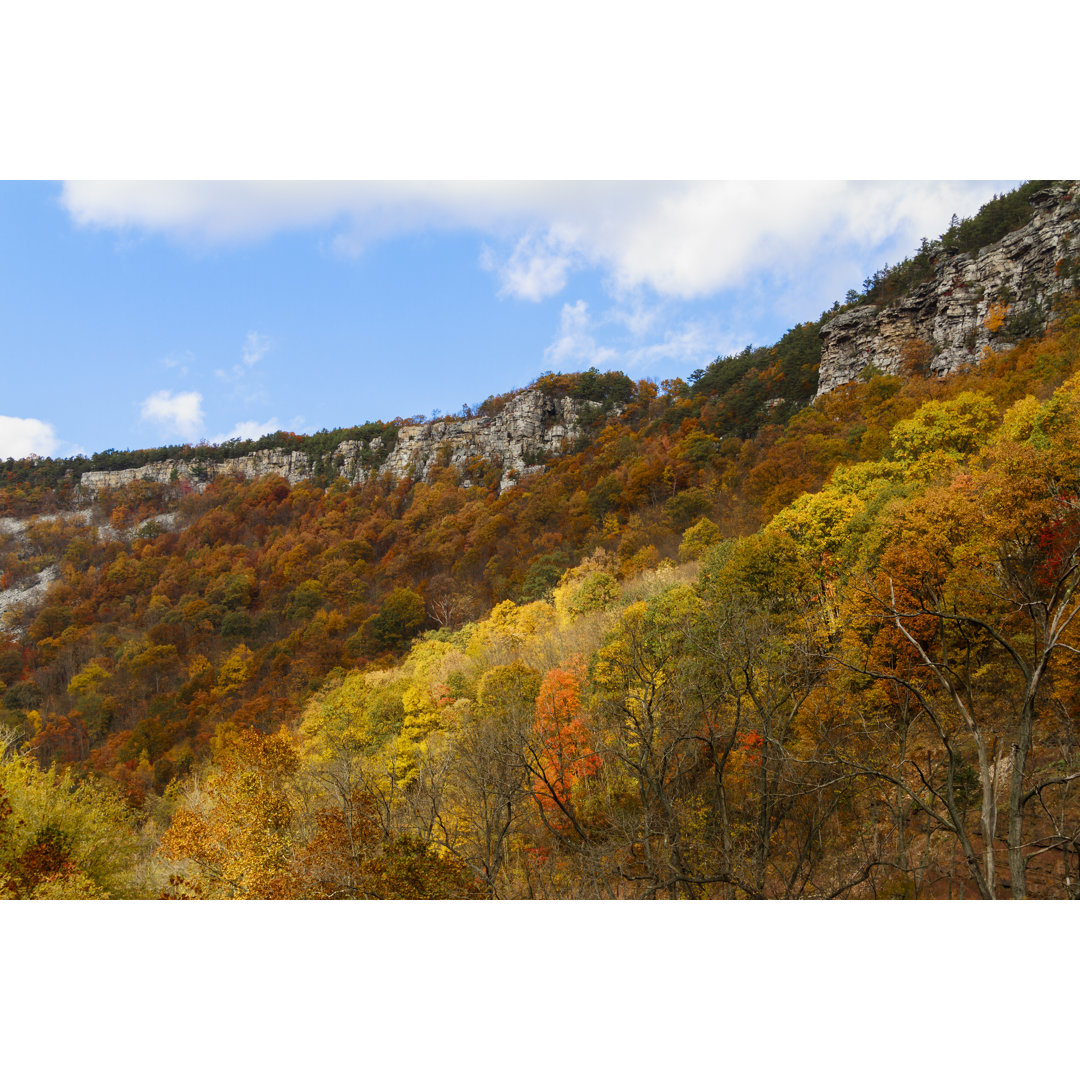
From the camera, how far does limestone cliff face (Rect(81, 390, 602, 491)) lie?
9294cm

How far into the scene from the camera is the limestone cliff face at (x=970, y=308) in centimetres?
4788

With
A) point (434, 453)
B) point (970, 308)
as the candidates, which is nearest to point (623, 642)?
point (970, 308)

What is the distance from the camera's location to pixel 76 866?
18031mm

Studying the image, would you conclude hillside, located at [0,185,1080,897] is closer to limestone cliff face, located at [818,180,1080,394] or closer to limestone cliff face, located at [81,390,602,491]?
limestone cliff face, located at [818,180,1080,394]

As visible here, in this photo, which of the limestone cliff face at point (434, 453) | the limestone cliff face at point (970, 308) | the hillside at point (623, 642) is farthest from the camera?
the limestone cliff face at point (434, 453)

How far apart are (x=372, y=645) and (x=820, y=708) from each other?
46.0 m

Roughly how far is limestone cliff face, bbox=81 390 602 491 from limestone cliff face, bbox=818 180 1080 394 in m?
38.1

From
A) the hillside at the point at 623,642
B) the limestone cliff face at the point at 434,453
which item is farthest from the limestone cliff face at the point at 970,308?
the limestone cliff face at the point at 434,453

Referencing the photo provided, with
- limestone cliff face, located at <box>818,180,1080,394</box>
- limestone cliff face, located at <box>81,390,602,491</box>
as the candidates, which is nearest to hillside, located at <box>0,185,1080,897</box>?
limestone cliff face, located at <box>818,180,1080,394</box>

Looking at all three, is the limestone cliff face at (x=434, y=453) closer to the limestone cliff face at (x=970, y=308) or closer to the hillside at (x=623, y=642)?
the hillside at (x=623, y=642)

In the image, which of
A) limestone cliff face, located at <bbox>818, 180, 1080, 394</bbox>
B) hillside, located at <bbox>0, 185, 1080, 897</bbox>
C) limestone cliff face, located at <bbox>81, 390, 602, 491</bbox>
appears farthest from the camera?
A: limestone cliff face, located at <bbox>81, 390, 602, 491</bbox>

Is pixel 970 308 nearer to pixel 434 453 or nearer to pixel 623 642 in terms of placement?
pixel 623 642

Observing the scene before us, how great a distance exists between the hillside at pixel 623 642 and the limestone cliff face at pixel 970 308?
1.01 feet
